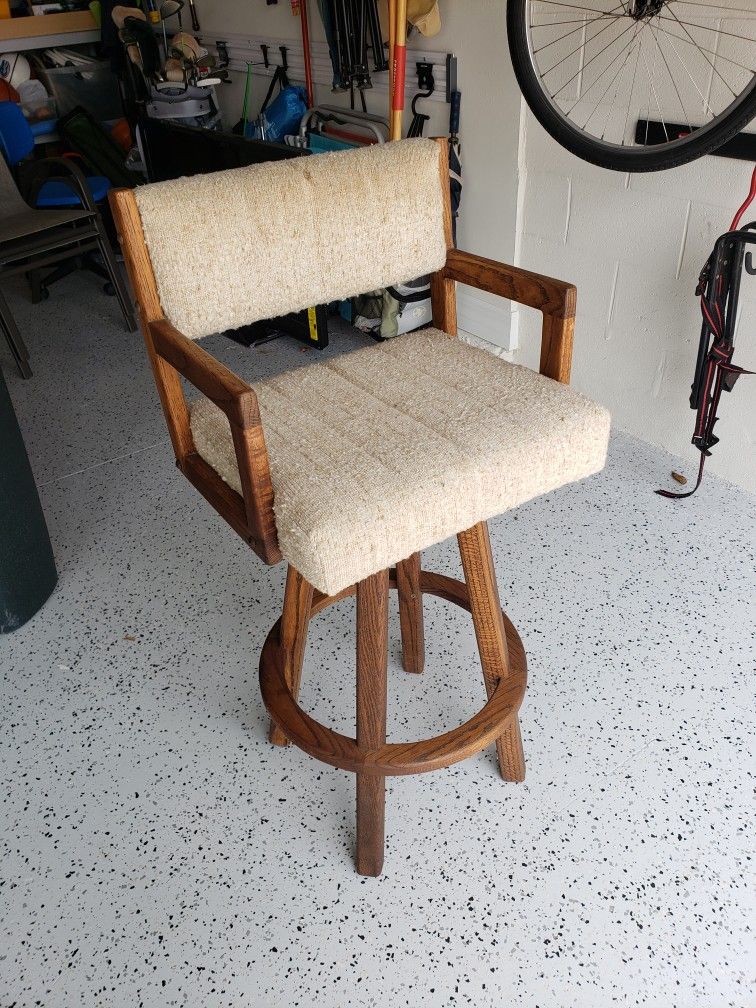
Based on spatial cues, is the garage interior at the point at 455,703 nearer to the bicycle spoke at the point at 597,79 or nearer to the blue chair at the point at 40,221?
the bicycle spoke at the point at 597,79

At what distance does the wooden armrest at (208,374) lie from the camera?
84 cm

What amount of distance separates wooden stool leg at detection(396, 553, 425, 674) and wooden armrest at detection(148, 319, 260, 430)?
600 mm

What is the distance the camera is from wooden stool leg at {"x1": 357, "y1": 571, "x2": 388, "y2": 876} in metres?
1.06

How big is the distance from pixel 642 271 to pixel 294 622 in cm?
135

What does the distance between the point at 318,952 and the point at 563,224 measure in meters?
1.87

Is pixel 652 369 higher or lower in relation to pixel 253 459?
lower

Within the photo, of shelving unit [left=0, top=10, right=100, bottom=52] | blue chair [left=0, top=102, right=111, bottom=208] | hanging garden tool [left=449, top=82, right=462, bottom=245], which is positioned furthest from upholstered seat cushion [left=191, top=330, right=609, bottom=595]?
shelving unit [left=0, top=10, right=100, bottom=52]

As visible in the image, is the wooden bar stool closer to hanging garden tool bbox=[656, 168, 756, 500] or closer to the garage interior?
the garage interior

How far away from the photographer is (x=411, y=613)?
4.96 ft

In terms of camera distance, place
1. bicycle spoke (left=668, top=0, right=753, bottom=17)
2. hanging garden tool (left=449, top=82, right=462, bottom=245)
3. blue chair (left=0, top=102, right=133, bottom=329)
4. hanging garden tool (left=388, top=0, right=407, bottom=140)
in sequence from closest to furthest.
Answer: bicycle spoke (left=668, top=0, right=753, bottom=17)
hanging garden tool (left=388, top=0, right=407, bottom=140)
hanging garden tool (left=449, top=82, right=462, bottom=245)
blue chair (left=0, top=102, right=133, bottom=329)

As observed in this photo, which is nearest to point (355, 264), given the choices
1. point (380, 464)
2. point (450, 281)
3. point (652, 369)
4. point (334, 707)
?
point (450, 281)

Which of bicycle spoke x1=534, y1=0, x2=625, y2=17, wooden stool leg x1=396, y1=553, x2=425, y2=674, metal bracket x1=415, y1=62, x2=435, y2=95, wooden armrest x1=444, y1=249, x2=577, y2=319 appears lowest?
wooden stool leg x1=396, y1=553, x2=425, y2=674

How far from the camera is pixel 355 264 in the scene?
3.75 ft

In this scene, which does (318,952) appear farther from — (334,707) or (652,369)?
(652,369)
